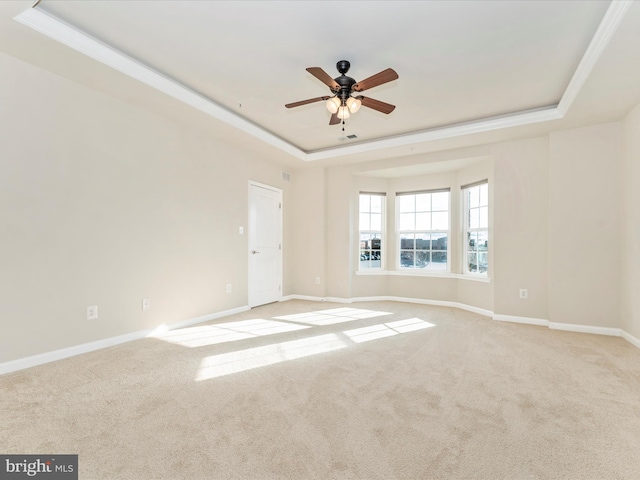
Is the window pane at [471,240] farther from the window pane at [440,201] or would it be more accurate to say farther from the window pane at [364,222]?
the window pane at [364,222]

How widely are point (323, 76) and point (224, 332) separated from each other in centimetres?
308

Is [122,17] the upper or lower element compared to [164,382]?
upper

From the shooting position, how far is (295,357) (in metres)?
3.12

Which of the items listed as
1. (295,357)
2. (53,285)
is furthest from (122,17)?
(295,357)

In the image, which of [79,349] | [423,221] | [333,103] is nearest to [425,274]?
[423,221]

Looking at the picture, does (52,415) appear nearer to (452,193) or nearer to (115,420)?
(115,420)

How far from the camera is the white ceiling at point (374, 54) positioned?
7.71ft

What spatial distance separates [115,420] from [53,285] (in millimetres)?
1709

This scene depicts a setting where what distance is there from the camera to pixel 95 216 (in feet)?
10.8

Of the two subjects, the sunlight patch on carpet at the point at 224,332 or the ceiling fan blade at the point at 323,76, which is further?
the sunlight patch on carpet at the point at 224,332

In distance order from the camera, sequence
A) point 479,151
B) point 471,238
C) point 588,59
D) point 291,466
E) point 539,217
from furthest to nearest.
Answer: point 471,238
point 479,151
point 539,217
point 588,59
point 291,466

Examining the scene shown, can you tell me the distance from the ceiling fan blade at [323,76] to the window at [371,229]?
3665 millimetres

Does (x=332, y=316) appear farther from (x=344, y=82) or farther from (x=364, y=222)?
(x=344, y=82)

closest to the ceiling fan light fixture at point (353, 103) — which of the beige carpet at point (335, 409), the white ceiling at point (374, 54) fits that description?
the white ceiling at point (374, 54)
